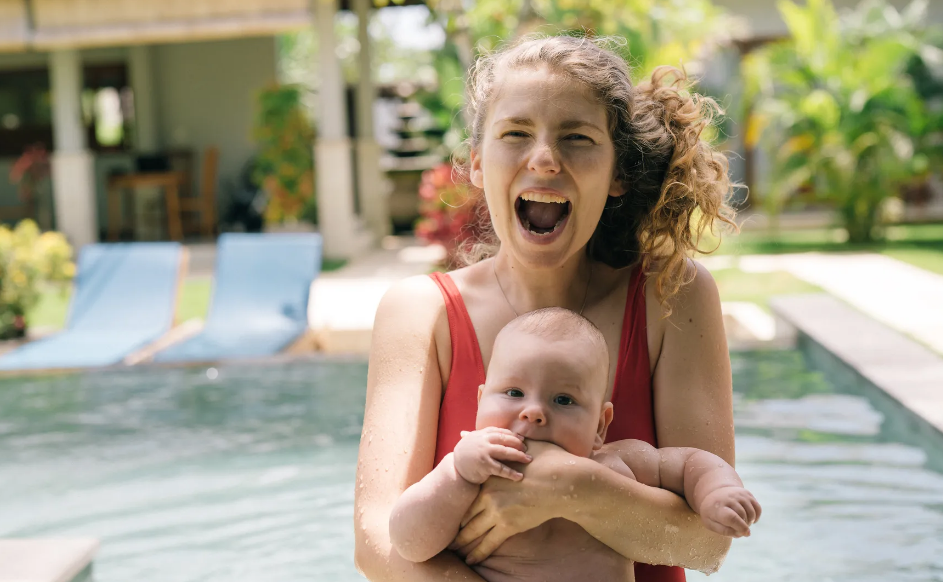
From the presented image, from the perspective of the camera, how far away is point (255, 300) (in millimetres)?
8180

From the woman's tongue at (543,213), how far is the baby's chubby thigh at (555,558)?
0.57 m

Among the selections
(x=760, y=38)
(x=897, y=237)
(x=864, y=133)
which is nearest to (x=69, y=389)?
(x=864, y=133)

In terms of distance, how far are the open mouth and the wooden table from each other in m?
14.0

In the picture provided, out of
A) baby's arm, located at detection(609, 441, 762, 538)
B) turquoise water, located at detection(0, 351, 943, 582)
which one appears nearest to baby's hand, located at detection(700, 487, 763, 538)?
baby's arm, located at detection(609, 441, 762, 538)

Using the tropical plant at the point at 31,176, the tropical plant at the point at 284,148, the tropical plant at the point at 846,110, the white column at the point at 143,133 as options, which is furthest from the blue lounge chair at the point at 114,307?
the white column at the point at 143,133

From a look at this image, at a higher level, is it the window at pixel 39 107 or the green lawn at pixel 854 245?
the window at pixel 39 107

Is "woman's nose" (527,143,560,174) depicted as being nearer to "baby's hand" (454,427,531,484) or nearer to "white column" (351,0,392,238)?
"baby's hand" (454,427,531,484)

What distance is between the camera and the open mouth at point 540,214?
204cm

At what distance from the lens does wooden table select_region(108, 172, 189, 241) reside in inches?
603

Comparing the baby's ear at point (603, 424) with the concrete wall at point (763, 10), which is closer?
the baby's ear at point (603, 424)

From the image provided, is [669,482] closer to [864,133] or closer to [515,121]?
[515,121]

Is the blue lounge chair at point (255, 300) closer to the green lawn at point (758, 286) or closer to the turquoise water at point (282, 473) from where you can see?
the turquoise water at point (282, 473)

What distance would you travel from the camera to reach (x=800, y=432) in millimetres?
5777

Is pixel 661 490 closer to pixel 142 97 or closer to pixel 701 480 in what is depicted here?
pixel 701 480
